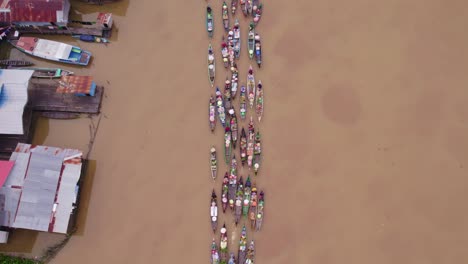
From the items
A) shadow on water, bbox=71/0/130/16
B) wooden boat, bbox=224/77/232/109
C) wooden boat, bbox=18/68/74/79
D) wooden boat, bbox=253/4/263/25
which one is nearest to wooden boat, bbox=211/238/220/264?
wooden boat, bbox=224/77/232/109

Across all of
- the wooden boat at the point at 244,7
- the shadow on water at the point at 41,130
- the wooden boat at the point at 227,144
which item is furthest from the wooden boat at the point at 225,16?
the shadow on water at the point at 41,130

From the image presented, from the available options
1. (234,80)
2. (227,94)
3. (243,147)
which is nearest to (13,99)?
(227,94)

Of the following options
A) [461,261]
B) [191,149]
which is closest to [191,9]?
[191,149]

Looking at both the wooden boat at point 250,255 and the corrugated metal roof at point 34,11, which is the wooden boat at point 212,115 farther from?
the corrugated metal roof at point 34,11

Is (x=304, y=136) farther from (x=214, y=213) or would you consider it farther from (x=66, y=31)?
(x=66, y=31)

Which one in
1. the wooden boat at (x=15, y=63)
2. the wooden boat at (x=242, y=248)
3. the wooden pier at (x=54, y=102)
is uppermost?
the wooden boat at (x=15, y=63)

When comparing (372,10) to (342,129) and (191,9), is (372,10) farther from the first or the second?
(191,9)

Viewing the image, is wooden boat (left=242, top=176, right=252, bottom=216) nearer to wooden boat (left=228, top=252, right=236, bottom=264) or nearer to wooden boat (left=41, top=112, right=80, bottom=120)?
wooden boat (left=228, top=252, right=236, bottom=264)
